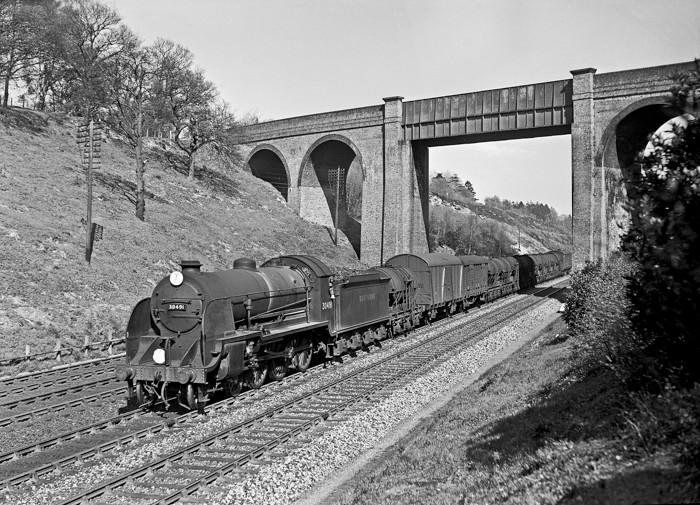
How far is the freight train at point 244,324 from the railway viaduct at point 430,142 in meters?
14.7

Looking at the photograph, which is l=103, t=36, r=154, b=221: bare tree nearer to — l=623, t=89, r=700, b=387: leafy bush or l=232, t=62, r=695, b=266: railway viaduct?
l=232, t=62, r=695, b=266: railway viaduct

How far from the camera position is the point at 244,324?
13898 millimetres

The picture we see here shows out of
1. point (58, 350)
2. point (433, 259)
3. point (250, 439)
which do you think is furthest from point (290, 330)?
point (433, 259)

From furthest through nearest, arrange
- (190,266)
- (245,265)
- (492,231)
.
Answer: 1. (492,231)
2. (245,265)
3. (190,266)

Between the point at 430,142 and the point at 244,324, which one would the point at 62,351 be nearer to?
the point at 244,324

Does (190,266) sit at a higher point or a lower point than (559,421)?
higher

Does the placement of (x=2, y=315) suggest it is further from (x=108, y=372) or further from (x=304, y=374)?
(x=304, y=374)

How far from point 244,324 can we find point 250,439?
11.6ft

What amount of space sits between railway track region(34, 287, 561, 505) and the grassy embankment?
1933 millimetres

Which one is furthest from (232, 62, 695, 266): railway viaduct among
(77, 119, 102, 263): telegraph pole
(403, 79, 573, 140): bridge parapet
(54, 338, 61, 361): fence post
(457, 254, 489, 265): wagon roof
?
(54, 338, 61, 361): fence post

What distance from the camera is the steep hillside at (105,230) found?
21.7 metres

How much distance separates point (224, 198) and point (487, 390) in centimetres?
3733

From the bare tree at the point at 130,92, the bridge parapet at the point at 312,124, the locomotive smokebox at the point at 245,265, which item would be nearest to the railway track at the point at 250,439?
the locomotive smokebox at the point at 245,265

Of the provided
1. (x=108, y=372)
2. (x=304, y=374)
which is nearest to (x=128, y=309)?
(x=108, y=372)
